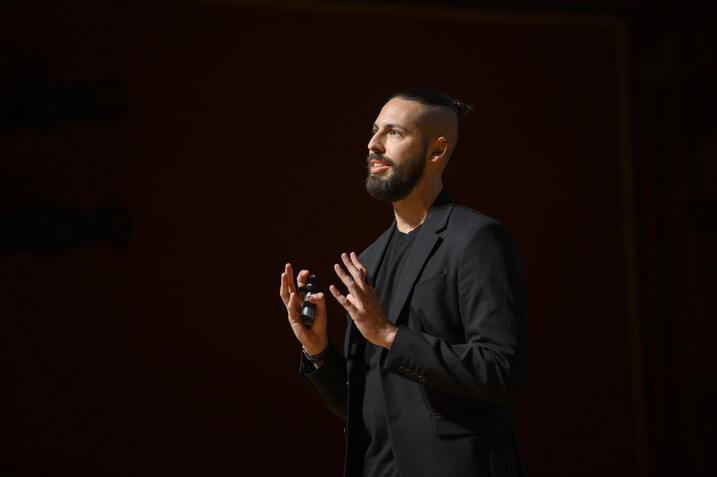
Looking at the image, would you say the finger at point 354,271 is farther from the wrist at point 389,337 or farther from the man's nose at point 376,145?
the man's nose at point 376,145

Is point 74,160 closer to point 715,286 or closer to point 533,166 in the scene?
point 533,166

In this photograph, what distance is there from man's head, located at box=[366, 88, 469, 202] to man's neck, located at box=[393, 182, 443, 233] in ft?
0.04

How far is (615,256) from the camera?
4.04 m

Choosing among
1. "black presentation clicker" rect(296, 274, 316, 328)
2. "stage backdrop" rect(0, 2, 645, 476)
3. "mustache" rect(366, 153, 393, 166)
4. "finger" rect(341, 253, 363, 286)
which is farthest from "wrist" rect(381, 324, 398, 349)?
"stage backdrop" rect(0, 2, 645, 476)

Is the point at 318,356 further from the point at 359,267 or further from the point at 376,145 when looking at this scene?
the point at 376,145

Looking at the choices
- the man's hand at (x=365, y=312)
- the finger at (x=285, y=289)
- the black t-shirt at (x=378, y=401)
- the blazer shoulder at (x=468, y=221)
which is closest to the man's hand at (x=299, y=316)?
the finger at (x=285, y=289)

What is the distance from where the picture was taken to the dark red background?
142 inches

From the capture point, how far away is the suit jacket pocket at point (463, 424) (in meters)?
1.50

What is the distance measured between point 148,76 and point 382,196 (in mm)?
2421

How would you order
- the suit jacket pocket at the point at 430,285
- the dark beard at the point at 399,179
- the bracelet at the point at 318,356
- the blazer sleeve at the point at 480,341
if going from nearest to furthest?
the blazer sleeve at the point at 480,341, the suit jacket pocket at the point at 430,285, the dark beard at the point at 399,179, the bracelet at the point at 318,356

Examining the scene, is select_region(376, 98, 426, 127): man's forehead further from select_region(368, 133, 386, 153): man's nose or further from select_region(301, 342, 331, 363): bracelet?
select_region(301, 342, 331, 363): bracelet

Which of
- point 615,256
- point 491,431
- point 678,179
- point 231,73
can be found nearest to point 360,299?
point 491,431

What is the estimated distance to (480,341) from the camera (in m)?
1.48

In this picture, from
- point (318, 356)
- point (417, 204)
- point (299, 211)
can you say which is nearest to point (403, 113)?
point (417, 204)
